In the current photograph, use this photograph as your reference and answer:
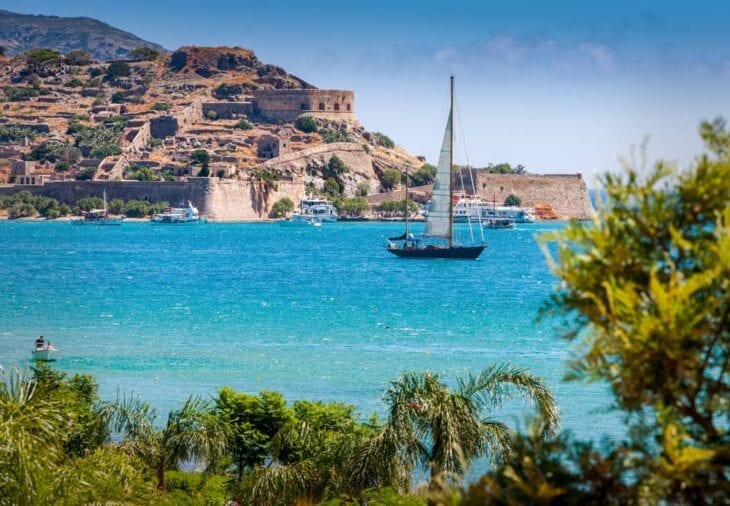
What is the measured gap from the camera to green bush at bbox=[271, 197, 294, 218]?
101500mm

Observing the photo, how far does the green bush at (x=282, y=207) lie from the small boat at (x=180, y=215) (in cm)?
665

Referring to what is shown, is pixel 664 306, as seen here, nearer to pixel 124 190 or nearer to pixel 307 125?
pixel 124 190

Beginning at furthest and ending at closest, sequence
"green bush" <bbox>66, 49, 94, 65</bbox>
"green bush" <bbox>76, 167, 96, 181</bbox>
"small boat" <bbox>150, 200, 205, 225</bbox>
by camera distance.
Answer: "green bush" <bbox>66, 49, 94, 65</bbox> < "green bush" <bbox>76, 167, 96, 181</bbox> < "small boat" <bbox>150, 200, 205, 225</bbox>

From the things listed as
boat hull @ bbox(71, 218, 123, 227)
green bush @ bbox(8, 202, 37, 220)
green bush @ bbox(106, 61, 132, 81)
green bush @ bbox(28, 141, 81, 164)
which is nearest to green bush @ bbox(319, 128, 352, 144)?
green bush @ bbox(28, 141, 81, 164)

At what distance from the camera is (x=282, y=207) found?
3996 inches

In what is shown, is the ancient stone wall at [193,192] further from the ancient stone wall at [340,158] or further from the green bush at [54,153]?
the green bush at [54,153]

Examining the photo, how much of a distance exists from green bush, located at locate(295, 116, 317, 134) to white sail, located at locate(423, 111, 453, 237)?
173 ft

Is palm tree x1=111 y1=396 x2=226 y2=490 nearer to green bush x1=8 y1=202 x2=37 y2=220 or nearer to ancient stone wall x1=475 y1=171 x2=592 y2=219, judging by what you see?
green bush x1=8 y1=202 x2=37 y2=220

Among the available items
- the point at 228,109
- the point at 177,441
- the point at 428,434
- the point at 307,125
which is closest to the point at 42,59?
the point at 228,109

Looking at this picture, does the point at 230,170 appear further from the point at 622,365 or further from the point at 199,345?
the point at 622,365

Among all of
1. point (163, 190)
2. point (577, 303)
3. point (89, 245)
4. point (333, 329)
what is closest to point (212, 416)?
point (577, 303)

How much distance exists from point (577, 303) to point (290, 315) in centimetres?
3121

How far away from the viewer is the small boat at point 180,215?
9631 cm

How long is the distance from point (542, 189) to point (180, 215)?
3289 centimetres
